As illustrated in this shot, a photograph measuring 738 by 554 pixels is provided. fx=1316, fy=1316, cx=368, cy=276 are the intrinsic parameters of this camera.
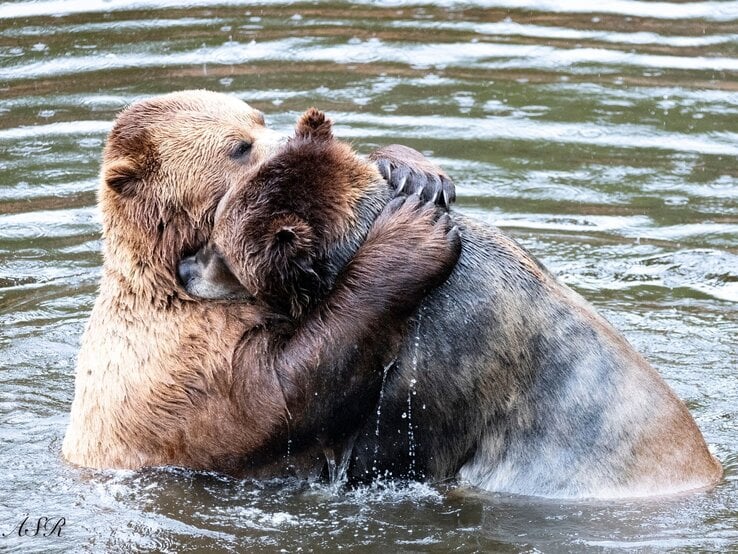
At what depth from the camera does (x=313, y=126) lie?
622cm

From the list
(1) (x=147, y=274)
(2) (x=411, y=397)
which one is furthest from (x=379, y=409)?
(1) (x=147, y=274)

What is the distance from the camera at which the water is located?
6.49m

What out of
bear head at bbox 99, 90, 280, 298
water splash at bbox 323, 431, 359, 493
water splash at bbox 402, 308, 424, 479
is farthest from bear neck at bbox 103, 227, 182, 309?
water splash at bbox 402, 308, 424, 479

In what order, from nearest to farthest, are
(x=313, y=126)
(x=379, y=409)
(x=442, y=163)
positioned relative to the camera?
(x=313, y=126)
(x=379, y=409)
(x=442, y=163)

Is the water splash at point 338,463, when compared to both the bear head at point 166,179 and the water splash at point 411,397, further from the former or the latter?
the bear head at point 166,179

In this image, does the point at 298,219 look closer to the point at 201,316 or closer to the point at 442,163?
the point at 201,316

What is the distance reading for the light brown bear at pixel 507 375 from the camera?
6289 millimetres

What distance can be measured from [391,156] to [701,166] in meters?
5.32

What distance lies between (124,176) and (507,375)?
212 cm

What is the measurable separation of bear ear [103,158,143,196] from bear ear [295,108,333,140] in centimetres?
87

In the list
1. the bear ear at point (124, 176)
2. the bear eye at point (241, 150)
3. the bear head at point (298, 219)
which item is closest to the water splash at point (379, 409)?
the bear head at point (298, 219)

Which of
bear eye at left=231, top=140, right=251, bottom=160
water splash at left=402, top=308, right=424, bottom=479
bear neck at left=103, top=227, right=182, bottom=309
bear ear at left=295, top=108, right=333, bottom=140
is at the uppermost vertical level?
bear ear at left=295, top=108, right=333, bottom=140

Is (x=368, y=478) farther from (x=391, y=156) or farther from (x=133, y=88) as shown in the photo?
(x=133, y=88)

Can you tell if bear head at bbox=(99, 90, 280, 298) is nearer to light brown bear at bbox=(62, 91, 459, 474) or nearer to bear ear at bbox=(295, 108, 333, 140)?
light brown bear at bbox=(62, 91, 459, 474)
